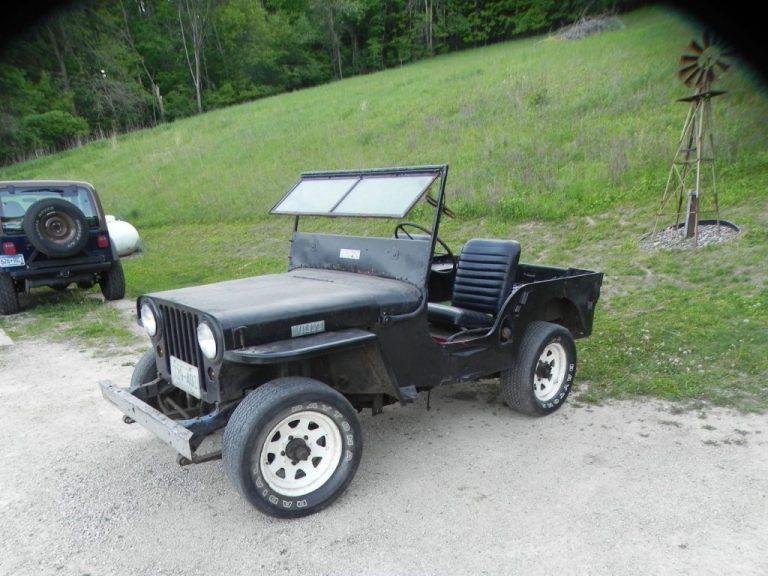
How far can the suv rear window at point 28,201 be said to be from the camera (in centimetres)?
800

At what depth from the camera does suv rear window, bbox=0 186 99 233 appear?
800 centimetres

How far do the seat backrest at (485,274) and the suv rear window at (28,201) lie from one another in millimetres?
6114

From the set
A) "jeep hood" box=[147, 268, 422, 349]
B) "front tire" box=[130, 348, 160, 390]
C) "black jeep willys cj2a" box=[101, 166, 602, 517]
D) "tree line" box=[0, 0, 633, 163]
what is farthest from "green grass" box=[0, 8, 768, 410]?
"tree line" box=[0, 0, 633, 163]

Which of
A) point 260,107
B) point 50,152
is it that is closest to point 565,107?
point 260,107

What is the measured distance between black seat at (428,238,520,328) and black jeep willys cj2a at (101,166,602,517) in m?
0.01

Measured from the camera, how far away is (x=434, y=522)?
9.80 ft

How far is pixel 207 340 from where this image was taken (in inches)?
119

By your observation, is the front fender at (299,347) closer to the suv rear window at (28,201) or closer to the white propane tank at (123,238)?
the suv rear window at (28,201)

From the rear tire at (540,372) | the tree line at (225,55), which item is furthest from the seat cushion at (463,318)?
the tree line at (225,55)

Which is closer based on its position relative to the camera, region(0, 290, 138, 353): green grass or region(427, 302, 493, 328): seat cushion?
region(427, 302, 493, 328): seat cushion

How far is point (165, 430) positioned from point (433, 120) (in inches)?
589

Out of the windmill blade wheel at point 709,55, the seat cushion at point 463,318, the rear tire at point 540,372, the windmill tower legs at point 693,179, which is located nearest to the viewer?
the windmill blade wheel at point 709,55

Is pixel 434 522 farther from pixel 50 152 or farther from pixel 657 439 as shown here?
pixel 50 152

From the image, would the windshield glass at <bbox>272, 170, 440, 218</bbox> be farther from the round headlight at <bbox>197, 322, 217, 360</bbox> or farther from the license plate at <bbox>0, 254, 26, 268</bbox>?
the license plate at <bbox>0, 254, 26, 268</bbox>
